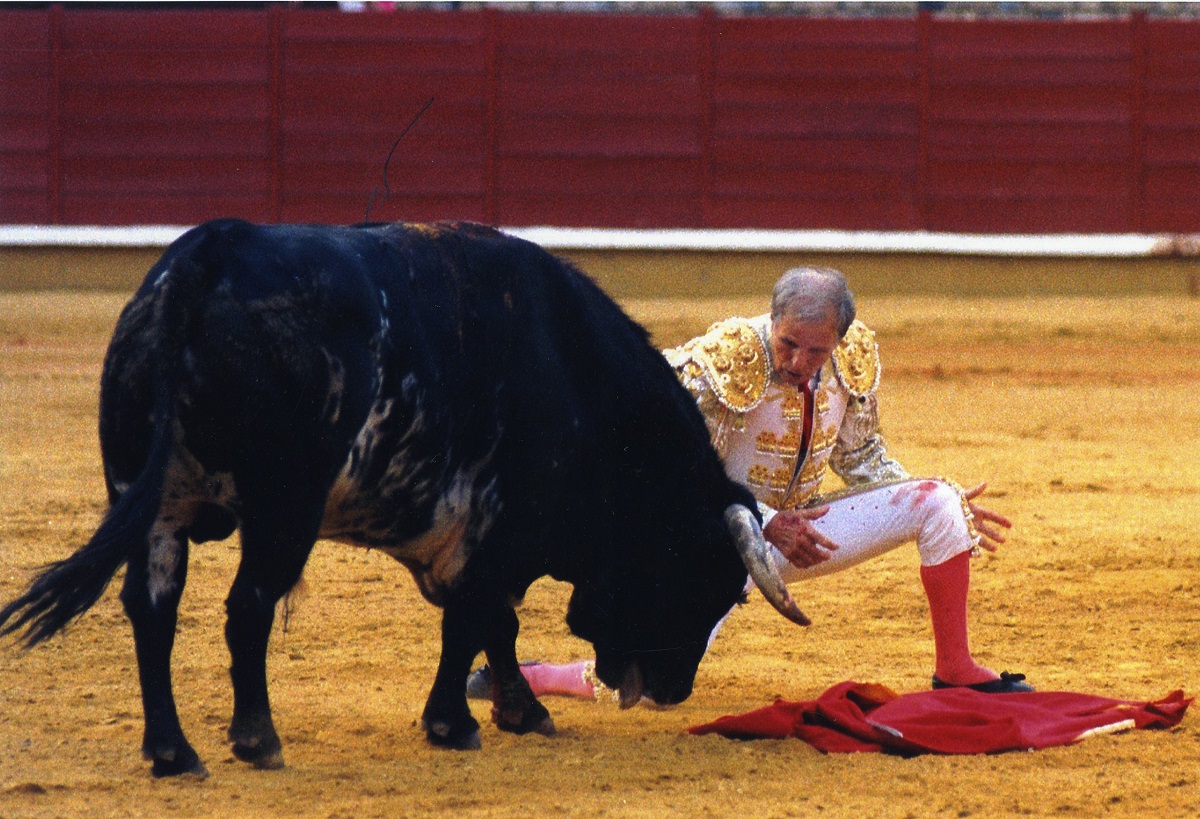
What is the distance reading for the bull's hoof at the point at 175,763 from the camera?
277cm

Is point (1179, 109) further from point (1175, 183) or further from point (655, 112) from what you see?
point (655, 112)

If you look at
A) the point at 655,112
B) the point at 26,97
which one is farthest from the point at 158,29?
the point at 655,112

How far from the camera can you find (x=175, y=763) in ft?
9.10

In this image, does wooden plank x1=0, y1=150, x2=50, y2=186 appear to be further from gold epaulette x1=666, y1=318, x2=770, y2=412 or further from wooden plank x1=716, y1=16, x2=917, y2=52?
gold epaulette x1=666, y1=318, x2=770, y2=412

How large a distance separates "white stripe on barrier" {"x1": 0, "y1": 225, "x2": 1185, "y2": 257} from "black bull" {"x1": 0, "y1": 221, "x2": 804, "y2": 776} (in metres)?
7.39

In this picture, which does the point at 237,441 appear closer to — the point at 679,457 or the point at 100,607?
the point at 679,457

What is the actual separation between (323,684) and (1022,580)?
6.40 ft

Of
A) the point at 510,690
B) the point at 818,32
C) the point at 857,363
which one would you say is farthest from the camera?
the point at 818,32

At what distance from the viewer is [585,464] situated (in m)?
Answer: 3.24

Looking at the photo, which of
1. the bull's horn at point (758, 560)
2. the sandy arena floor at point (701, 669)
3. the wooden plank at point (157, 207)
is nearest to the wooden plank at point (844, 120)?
the wooden plank at point (157, 207)

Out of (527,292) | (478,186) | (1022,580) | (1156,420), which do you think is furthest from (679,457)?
(478,186)

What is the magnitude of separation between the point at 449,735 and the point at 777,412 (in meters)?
0.91

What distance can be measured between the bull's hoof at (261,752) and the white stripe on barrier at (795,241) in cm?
796

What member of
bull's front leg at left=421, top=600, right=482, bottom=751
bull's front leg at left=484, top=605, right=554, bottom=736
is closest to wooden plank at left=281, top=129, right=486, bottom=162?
bull's front leg at left=484, top=605, right=554, bottom=736
